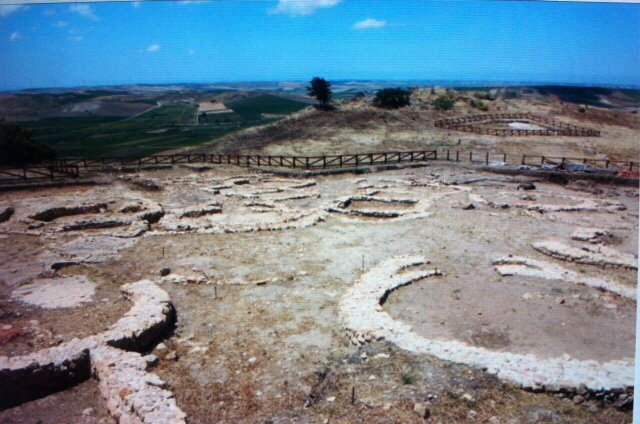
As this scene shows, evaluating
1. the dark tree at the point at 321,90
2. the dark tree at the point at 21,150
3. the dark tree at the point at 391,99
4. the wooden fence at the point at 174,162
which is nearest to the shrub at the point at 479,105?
the dark tree at the point at 391,99

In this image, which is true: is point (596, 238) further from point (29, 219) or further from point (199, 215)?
point (29, 219)

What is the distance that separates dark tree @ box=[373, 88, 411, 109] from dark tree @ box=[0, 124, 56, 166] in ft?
109

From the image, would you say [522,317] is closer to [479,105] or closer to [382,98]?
[382,98]

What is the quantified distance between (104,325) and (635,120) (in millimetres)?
49940

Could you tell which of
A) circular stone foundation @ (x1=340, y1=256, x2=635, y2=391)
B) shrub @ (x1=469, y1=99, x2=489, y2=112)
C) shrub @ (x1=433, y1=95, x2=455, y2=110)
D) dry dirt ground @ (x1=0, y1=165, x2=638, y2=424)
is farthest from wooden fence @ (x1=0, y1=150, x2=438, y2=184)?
shrub @ (x1=469, y1=99, x2=489, y2=112)

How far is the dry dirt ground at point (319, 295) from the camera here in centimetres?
613

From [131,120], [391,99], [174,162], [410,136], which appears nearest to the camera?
[174,162]

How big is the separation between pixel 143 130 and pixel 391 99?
2563 cm

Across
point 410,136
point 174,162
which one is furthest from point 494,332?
point 410,136

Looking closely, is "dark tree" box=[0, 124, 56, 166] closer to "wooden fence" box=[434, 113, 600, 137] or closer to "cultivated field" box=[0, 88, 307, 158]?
"cultivated field" box=[0, 88, 307, 158]

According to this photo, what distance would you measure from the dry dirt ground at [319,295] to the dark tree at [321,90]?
27.6 meters

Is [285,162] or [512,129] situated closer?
[285,162]

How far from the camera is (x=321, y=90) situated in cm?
4525

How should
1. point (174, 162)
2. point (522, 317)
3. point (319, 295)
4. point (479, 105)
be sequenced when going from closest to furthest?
1. point (522, 317)
2. point (319, 295)
3. point (174, 162)
4. point (479, 105)
